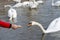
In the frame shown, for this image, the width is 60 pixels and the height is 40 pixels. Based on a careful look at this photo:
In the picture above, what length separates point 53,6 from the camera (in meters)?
21.0

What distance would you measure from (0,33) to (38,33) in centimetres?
189

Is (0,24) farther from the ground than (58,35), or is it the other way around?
(0,24)

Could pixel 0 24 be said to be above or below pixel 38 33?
above

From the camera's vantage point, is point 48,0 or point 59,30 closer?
point 59,30

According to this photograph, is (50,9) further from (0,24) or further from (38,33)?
(0,24)

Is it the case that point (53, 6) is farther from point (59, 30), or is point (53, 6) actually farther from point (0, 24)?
point (0, 24)

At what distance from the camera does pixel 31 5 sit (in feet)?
73.5

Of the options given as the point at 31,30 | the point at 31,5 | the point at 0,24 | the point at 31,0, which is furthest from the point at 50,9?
the point at 0,24

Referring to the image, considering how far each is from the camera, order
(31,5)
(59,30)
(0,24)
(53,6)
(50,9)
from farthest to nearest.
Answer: (31,5) < (53,6) < (50,9) < (59,30) < (0,24)

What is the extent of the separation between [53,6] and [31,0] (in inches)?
153

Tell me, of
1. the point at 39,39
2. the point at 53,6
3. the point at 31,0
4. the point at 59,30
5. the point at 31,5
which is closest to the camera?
the point at 39,39

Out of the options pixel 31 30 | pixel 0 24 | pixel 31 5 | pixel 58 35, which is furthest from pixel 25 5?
pixel 0 24

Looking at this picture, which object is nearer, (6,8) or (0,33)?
(0,33)

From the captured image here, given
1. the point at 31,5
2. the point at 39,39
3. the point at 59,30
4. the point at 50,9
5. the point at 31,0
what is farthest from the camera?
the point at 31,0
